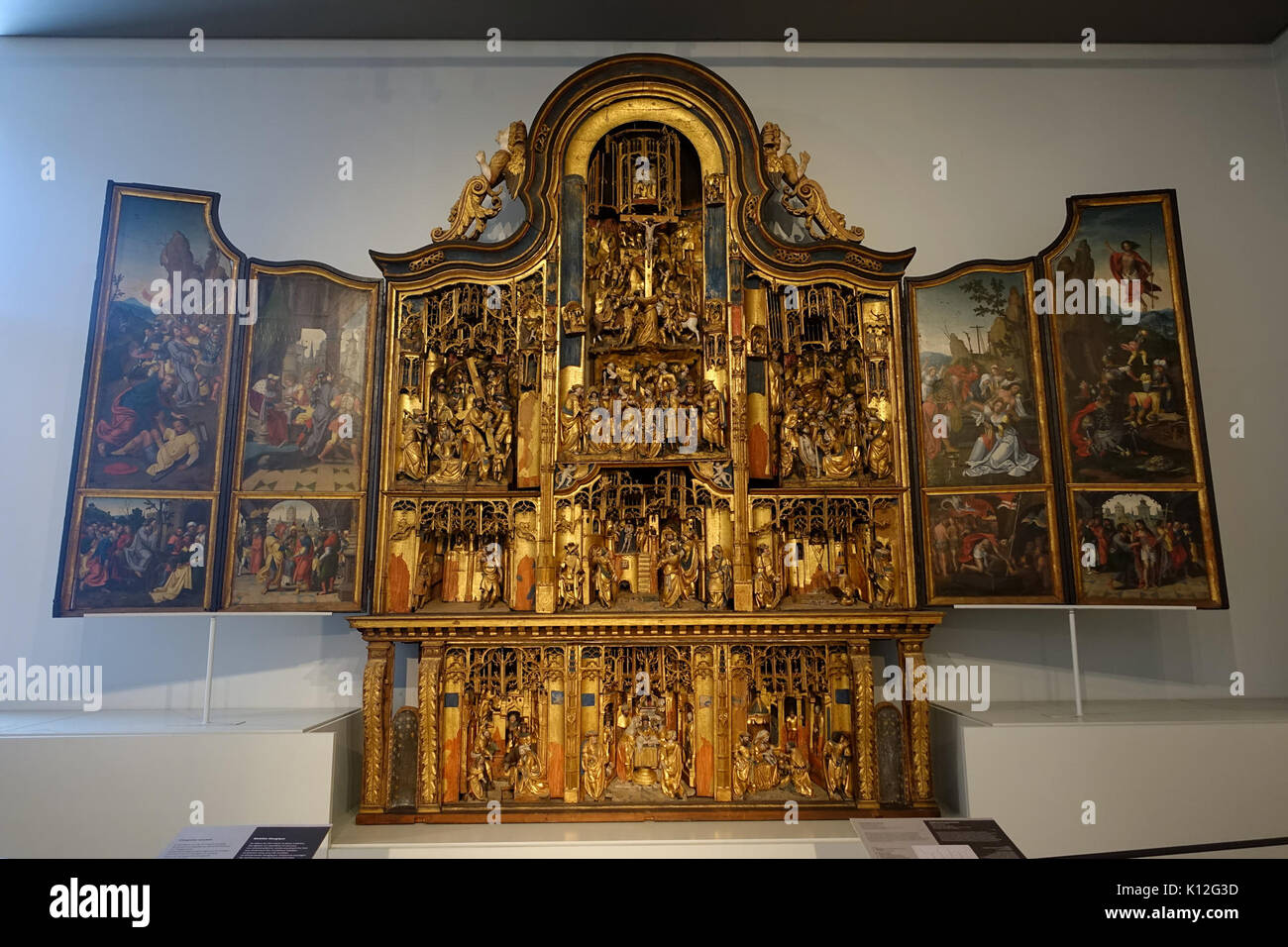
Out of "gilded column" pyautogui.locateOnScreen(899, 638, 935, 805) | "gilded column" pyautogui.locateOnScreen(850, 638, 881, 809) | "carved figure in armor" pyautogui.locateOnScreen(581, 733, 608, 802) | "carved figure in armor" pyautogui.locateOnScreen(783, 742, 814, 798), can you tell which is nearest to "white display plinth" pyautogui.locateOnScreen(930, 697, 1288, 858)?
"gilded column" pyautogui.locateOnScreen(899, 638, 935, 805)

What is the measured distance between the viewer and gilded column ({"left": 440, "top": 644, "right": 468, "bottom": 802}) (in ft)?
20.2

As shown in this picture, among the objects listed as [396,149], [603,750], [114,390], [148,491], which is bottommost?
[603,750]

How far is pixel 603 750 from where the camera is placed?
20.4 feet

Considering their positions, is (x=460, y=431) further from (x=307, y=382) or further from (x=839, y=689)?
(x=839, y=689)

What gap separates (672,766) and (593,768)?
0.63m

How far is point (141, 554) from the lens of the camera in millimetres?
6172

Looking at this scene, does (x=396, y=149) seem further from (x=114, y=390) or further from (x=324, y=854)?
(x=324, y=854)

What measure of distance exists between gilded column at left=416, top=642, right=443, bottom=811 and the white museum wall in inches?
71.2

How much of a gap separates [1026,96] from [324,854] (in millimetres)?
9654

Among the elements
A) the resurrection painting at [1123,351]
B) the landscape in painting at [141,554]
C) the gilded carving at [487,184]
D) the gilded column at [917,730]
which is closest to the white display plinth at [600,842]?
the gilded column at [917,730]

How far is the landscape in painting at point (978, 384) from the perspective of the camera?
6426 mm
